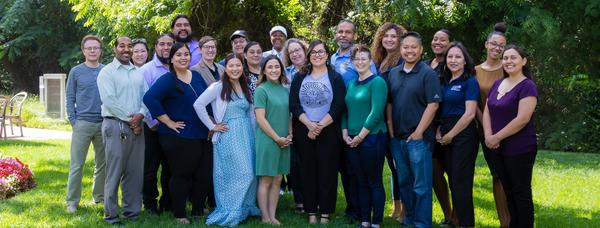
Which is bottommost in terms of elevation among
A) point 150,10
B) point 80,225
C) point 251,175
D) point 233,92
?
point 80,225

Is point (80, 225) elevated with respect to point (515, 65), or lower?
lower

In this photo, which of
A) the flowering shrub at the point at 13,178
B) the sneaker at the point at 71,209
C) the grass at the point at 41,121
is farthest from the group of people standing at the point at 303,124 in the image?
the grass at the point at 41,121

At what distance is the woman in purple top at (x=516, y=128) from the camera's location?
5.64m

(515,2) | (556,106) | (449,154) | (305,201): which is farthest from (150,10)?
(556,106)

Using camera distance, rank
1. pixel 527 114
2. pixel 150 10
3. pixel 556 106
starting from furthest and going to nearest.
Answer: pixel 556 106, pixel 150 10, pixel 527 114

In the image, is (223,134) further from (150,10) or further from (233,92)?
(150,10)

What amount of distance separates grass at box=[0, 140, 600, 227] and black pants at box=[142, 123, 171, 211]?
A: 0.24 metres

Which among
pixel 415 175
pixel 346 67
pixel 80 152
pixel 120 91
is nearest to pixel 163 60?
pixel 120 91

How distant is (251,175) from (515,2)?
380 inches

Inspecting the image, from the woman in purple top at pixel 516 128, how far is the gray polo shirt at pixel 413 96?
53 cm

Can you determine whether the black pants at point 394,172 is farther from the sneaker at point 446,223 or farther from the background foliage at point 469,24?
the background foliage at point 469,24

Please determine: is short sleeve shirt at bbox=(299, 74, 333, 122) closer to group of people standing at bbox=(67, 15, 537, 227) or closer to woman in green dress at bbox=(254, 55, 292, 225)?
group of people standing at bbox=(67, 15, 537, 227)

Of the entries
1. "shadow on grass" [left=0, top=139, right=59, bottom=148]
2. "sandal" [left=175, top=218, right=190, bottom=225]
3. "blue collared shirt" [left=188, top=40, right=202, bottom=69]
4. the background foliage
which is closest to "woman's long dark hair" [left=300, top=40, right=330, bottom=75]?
"blue collared shirt" [left=188, top=40, right=202, bottom=69]

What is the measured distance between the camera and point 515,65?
568 centimetres
